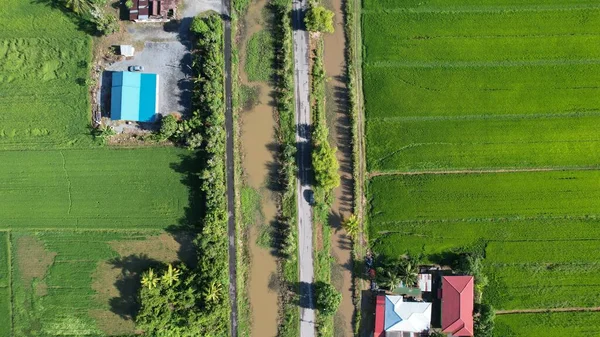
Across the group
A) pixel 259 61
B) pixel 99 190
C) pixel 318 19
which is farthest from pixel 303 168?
pixel 99 190

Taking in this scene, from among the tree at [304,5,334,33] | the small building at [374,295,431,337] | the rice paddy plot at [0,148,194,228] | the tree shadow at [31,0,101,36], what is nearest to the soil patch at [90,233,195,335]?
the rice paddy plot at [0,148,194,228]

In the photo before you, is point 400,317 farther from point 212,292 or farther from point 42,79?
point 42,79

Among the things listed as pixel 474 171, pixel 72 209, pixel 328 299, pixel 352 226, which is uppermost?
pixel 474 171

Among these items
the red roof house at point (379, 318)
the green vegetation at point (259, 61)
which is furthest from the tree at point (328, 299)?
the green vegetation at point (259, 61)

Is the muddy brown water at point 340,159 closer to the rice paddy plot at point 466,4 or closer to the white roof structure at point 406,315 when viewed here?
the white roof structure at point 406,315

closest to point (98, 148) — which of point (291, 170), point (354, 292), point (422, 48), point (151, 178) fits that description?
point (151, 178)

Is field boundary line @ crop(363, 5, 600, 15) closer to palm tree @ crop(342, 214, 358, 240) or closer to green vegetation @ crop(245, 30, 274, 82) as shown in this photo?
green vegetation @ crop(245, 30, 274, 82)

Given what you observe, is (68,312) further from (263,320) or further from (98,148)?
(263,320)
